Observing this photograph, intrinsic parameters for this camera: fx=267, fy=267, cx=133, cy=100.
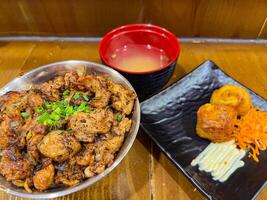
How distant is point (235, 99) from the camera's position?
1.55m

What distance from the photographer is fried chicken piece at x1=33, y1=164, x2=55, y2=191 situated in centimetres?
115

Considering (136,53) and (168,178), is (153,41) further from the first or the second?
(168,178)

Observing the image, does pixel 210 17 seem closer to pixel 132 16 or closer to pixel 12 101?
pixel 132 16

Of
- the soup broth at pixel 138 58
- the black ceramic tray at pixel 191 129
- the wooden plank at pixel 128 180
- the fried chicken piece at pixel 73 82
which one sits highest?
the fried chicken piece at pixel 73 82

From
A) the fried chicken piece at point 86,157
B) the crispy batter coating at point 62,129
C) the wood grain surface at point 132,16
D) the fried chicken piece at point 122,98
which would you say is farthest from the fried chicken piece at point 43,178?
the wood grain surface at point 132,16

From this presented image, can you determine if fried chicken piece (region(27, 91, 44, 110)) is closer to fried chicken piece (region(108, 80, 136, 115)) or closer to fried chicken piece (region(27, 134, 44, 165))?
fried chicken piece (region(27, 134, 44, 165))

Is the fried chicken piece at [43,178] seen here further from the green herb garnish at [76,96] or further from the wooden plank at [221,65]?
the wooden plank at [221,65]

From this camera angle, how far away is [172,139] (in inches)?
61.1

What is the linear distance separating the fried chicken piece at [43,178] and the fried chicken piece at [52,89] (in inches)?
16.7

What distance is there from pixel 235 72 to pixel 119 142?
1.14 meters

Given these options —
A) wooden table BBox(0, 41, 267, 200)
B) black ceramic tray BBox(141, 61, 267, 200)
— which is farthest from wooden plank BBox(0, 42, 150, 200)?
black ceramic tray BBox(141, 61, 267, 200)

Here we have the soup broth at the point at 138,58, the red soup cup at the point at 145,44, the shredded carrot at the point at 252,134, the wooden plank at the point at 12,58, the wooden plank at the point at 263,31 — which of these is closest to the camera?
the shredded carrot at the point at 252,134

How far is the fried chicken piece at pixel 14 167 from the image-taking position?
46.1 inches

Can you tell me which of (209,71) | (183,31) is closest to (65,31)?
(183,31)
